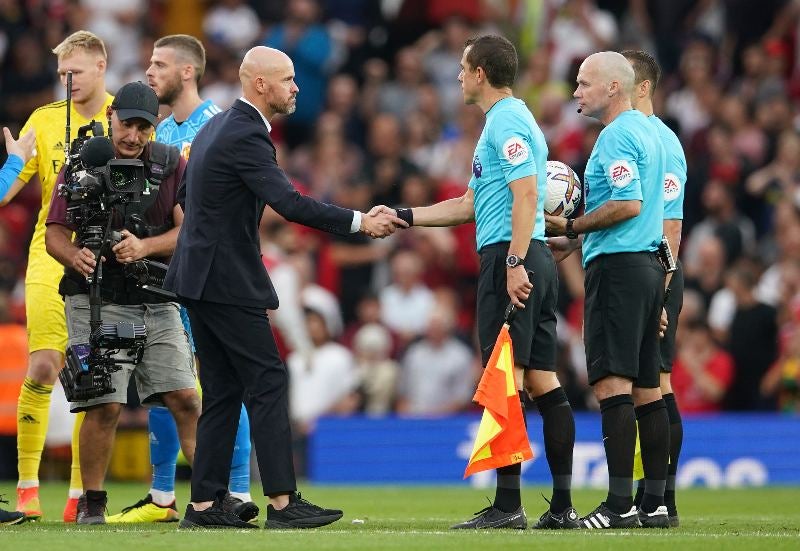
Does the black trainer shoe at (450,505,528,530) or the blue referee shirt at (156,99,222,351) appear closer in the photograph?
the black trainer shoe at (450,505,528,530)

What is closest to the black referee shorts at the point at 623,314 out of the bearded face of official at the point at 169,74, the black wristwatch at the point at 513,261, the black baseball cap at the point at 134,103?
the black wristwatch at the point at 513,261

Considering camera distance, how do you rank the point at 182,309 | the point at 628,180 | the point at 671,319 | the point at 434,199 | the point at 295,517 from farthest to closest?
the point at 434,199 < the point at 182,309 < the point at 671,319 < the point at 628,180 < the point at 295,517

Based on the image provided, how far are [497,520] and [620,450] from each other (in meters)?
0.81

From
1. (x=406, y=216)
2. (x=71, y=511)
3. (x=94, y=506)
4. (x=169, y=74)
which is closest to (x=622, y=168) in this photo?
(x=406, y=216)

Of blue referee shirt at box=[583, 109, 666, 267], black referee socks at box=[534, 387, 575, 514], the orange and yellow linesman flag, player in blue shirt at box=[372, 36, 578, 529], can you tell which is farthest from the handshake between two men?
black referee socks at box=[534, 387, 575, 514]

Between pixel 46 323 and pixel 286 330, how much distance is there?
21.2 ft

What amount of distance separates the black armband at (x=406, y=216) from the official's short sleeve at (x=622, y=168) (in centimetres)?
118

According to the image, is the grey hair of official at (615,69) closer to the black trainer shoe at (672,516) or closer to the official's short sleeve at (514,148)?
the official's short sleeve at (514,148)

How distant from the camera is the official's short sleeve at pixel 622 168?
9250 millimetres

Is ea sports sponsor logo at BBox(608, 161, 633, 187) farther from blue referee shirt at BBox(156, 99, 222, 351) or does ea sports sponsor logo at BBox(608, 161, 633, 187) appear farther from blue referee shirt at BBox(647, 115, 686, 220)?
blue referee shirt at BBox(156, 99, 222, 351)

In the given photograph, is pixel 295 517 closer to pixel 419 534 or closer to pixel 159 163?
pixel 419 534

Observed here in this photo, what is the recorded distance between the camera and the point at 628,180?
9.25 m

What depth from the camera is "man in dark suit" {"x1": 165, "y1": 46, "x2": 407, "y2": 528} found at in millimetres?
8875

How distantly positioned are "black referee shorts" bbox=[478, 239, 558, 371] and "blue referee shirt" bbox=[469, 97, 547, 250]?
104 mm
